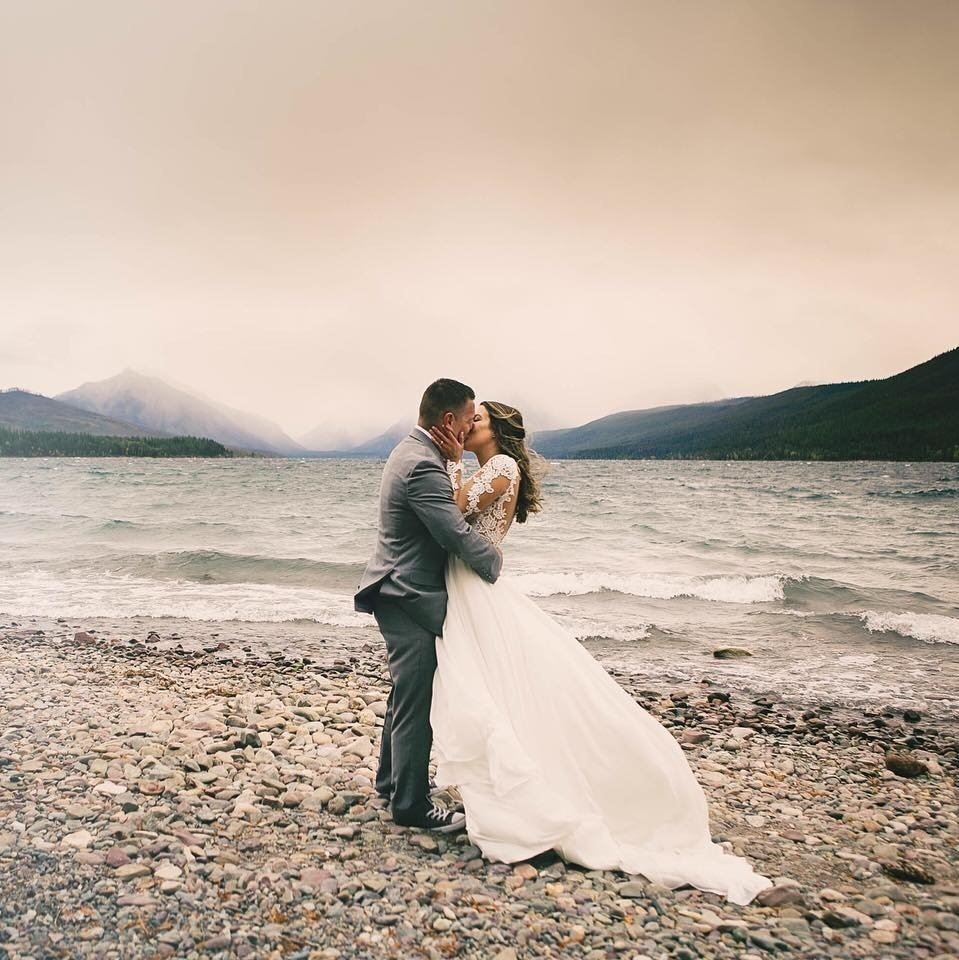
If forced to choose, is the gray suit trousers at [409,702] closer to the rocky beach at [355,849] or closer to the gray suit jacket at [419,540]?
the gray suit jacket at [419,540]

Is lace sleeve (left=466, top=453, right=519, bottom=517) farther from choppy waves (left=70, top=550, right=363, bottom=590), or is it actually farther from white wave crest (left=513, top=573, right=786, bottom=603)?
choppy waves (left=70, top=550, right=363, bottom=590)

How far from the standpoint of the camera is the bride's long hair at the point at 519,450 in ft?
17.9

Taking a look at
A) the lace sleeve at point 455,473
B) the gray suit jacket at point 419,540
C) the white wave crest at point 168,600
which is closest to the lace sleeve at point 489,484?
the lace sleeve at point 455,473

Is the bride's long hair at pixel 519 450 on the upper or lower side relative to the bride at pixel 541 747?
upper

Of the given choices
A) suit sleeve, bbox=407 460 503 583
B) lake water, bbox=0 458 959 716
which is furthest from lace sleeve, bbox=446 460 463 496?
lake water, bbox=0 458 959 716

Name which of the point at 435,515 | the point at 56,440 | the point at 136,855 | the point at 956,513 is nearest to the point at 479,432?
the point at 435,515

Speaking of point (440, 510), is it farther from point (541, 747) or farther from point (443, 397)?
point (541, 747)

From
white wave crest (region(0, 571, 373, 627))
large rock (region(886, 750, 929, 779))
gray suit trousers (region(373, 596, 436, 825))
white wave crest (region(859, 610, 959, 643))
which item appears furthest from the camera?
white wave crest (region(0, 571, 373, 627))

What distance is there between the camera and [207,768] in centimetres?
641

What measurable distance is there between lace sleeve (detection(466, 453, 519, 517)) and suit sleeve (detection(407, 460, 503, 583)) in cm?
30

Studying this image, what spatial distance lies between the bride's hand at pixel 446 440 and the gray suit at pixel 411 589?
67 millimetres

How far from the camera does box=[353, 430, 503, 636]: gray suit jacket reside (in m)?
4.91

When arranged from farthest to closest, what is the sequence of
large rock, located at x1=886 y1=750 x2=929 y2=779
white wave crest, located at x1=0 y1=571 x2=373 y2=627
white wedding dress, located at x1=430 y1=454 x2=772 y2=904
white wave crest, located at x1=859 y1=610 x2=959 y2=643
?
white wave crest, located at x1=0 y1=571 x2=373 y2=627, white wave crest, located at x1=859 y1=610 x2=959 y2=643, large rock, located at x1=886 y1=750 x2=929 y2=779, white wedding dress, located at x1=430 y1=454 x2=772 y2=904

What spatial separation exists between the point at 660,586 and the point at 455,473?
16.6 metres
